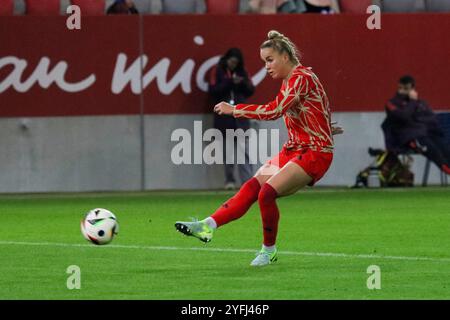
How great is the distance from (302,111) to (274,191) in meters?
0.73

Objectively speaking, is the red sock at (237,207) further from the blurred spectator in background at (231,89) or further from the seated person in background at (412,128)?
the seated person in background at (412,128)

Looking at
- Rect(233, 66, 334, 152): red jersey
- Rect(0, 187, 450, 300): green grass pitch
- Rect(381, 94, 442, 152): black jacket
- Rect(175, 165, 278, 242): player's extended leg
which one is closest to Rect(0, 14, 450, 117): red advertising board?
Rect(381, 94, 442, 152): black jacket

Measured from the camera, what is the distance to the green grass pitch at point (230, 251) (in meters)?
10.9

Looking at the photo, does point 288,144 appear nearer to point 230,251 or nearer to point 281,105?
point 281,105

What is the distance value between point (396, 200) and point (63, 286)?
992 centimetres

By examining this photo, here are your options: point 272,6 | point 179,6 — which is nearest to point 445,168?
point 272,6

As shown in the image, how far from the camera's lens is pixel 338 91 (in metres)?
23.4

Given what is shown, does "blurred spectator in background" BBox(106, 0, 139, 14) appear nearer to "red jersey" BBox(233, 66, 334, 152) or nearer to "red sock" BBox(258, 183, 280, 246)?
"red jersey" BBox(233, 66, 334, 152)

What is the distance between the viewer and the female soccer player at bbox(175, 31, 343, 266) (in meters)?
12.2

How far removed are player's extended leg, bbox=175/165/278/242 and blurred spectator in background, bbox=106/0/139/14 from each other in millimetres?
10833

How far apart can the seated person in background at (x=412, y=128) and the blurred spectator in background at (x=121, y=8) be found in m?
4.30

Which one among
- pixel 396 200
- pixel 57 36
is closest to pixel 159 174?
pixel 57 36

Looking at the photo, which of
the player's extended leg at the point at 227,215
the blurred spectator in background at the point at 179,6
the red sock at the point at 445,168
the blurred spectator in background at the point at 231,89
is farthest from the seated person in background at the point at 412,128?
the player's extended leg at the point at 227,215
